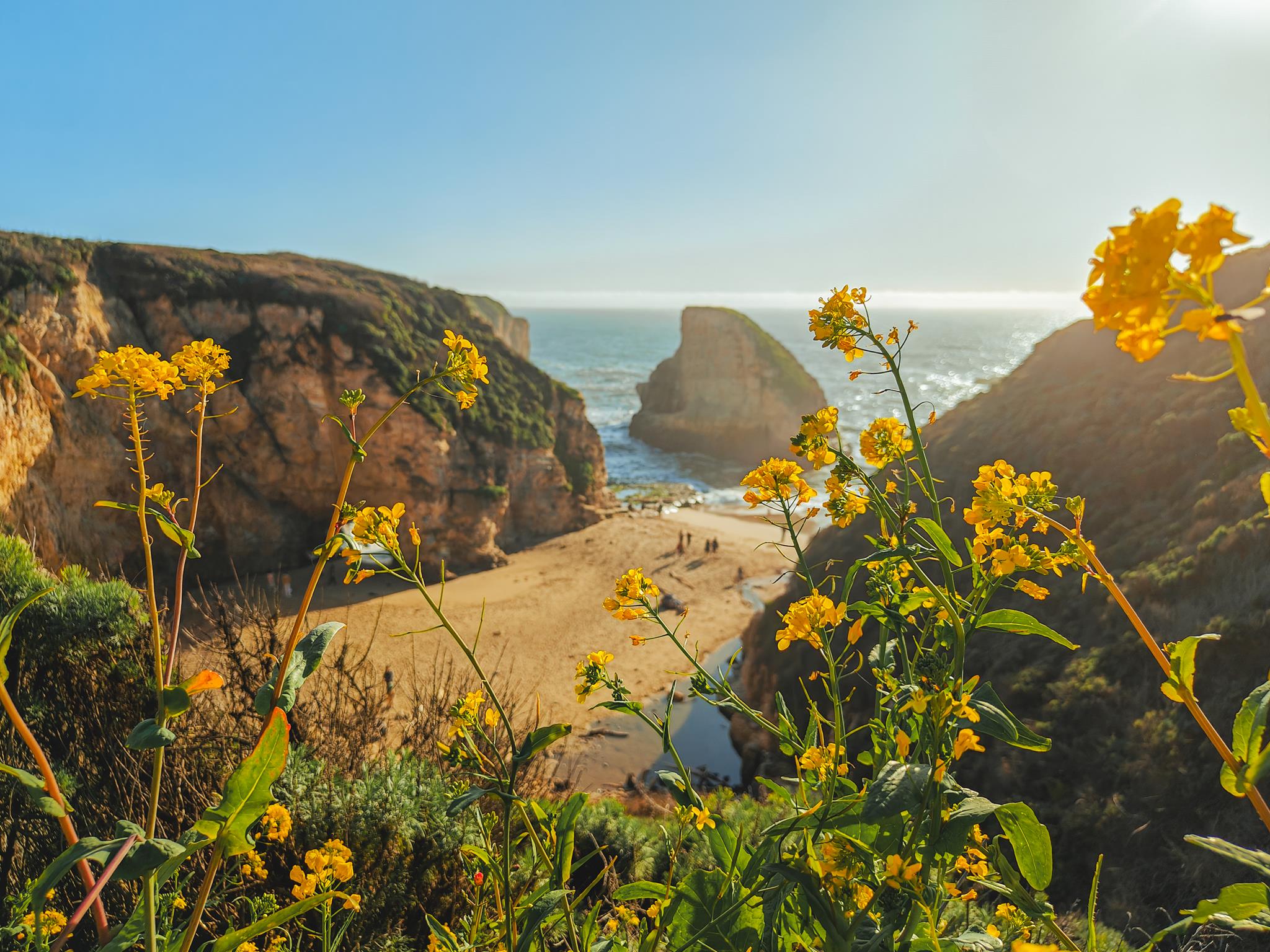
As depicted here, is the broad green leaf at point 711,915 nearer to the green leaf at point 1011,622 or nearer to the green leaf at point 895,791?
the green leaf at point 895,791

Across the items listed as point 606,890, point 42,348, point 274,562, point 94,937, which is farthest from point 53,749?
point 274,562

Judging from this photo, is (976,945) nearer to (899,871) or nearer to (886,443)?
(899,871)

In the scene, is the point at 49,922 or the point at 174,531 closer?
the point at 174,531

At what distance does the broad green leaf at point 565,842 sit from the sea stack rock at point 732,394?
139 feet

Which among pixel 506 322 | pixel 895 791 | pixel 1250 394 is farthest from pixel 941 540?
pixel 506 322

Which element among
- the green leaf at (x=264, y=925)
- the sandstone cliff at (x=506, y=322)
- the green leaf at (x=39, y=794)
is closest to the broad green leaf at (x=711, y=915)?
the green leaf at (x=264, y=925)

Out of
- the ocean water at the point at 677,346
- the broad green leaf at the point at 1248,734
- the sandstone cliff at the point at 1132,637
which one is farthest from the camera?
the ocean water at the point at 677,346

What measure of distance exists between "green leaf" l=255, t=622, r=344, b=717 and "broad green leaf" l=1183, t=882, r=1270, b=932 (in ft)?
4.12

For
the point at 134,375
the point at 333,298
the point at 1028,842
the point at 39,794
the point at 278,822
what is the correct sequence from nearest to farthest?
the point at 39,794
the point at 1028,842
the point at 134,375
the point at 278,822
the point at 333,298

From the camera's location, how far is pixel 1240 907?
85cm

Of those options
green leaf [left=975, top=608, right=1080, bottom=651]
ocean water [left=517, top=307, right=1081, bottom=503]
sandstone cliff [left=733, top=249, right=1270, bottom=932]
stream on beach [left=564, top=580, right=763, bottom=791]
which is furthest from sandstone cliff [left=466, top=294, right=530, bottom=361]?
green leaf [left=975, top=608, right=1080, bottom=651]

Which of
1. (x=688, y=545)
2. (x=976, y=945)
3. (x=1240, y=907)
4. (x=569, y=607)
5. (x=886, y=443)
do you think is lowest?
(x=569, y=607)

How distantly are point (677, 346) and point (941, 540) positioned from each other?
360 feet

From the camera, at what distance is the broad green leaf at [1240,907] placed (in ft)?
2.74
